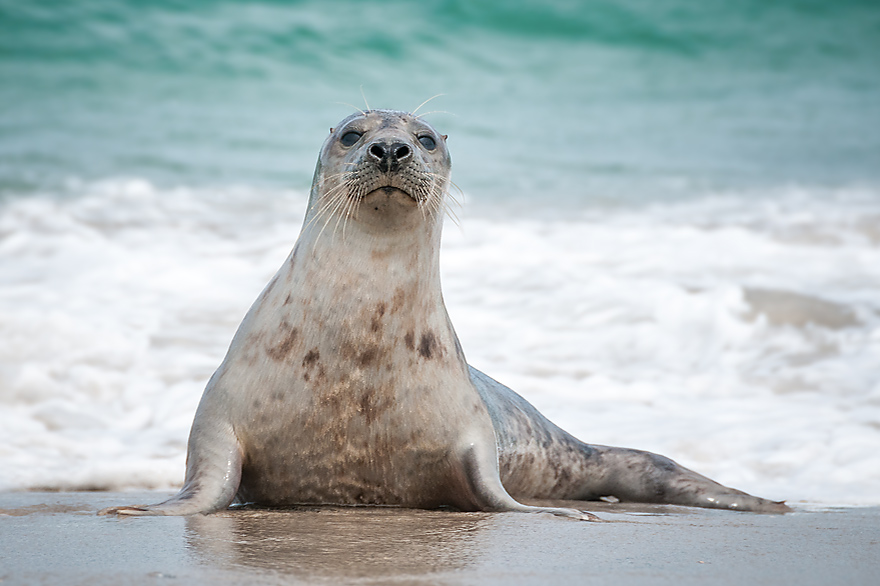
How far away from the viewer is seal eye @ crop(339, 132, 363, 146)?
3492 mm

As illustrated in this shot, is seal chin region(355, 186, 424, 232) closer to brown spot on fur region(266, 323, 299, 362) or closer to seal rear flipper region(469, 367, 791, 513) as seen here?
brown spot on fur region(266, 323, 299, 362)

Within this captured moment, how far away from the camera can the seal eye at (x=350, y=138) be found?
3.49 metres

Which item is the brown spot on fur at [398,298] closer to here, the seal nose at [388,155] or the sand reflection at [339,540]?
the seal nose at [388,155]

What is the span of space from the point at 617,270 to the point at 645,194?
186 inches

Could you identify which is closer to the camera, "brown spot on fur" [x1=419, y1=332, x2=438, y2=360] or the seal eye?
"brown spot on fur" [x1=419, y1=332, x2=438, y2=360]

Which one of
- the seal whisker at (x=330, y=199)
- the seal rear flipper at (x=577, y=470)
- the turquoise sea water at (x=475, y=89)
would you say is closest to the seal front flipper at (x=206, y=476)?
the seal whisker at (x=330, y=199)

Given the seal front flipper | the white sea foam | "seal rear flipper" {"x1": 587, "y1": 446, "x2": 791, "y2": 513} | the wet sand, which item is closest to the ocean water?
the white sea foam

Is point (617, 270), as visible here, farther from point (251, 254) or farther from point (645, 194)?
point (645, 194)

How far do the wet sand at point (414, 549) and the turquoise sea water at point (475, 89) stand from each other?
393 inches

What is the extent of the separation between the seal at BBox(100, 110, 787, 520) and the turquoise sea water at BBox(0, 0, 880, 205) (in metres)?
9.47

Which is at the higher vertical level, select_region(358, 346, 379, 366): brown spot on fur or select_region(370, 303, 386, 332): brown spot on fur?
select_region(370, 303, 386, 332): brown spot on fur

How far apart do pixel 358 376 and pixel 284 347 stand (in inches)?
9.9

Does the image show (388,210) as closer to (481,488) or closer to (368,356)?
(368,356)

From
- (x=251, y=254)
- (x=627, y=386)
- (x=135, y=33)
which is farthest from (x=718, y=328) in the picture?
(x=135, y=33)
